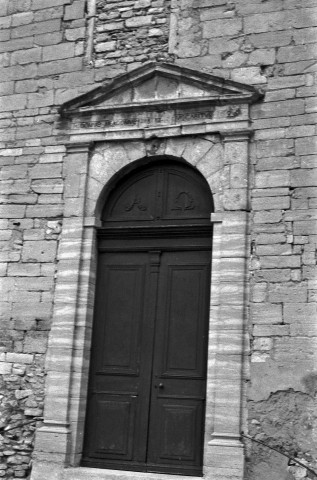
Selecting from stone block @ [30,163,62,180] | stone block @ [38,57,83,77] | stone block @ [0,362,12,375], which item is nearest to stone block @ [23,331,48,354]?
stone block @ [0,362,12,375]

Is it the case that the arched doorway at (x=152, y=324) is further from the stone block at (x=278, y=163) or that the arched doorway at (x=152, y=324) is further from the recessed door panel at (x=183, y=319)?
Answer: the stone block at (x=278, y=163)

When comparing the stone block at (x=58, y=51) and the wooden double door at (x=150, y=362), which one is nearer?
the wooden double door at (x=150, y=362)

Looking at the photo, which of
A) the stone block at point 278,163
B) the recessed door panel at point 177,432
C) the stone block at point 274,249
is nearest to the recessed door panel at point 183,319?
the recessed door panel at point 177,432

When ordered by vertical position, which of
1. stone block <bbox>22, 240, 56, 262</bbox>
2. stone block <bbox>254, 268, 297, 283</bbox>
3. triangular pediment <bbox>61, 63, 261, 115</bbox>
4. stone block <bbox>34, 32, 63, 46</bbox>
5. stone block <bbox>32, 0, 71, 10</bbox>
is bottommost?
stone block <bbox>254, 268, 297, 283</bbox>

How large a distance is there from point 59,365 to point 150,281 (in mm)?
1249

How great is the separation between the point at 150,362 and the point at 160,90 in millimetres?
2854

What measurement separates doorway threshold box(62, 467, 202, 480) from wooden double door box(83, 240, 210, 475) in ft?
0.40

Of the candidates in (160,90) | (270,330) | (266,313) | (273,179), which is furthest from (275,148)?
(270,330)

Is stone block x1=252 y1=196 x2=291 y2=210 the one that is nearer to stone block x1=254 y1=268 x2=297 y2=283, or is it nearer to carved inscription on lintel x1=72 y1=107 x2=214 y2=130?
stone block x1=254 y1=268 x2=297 y2=283

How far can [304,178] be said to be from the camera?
22.6 feet

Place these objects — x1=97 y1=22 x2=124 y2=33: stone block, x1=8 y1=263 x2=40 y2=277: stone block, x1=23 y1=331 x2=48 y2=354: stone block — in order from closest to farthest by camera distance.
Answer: x1=23 y1=331 x2=48 y2=354: stone block
x1=8 y1=263 x2=40 y2=277: stone block
x1=97 y1=22 x2=124 y2=33: stone block

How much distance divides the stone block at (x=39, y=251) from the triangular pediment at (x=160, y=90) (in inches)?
58.3

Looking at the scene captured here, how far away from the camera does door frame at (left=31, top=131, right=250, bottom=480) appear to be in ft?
21.6

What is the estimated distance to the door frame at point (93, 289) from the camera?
6.60 m
